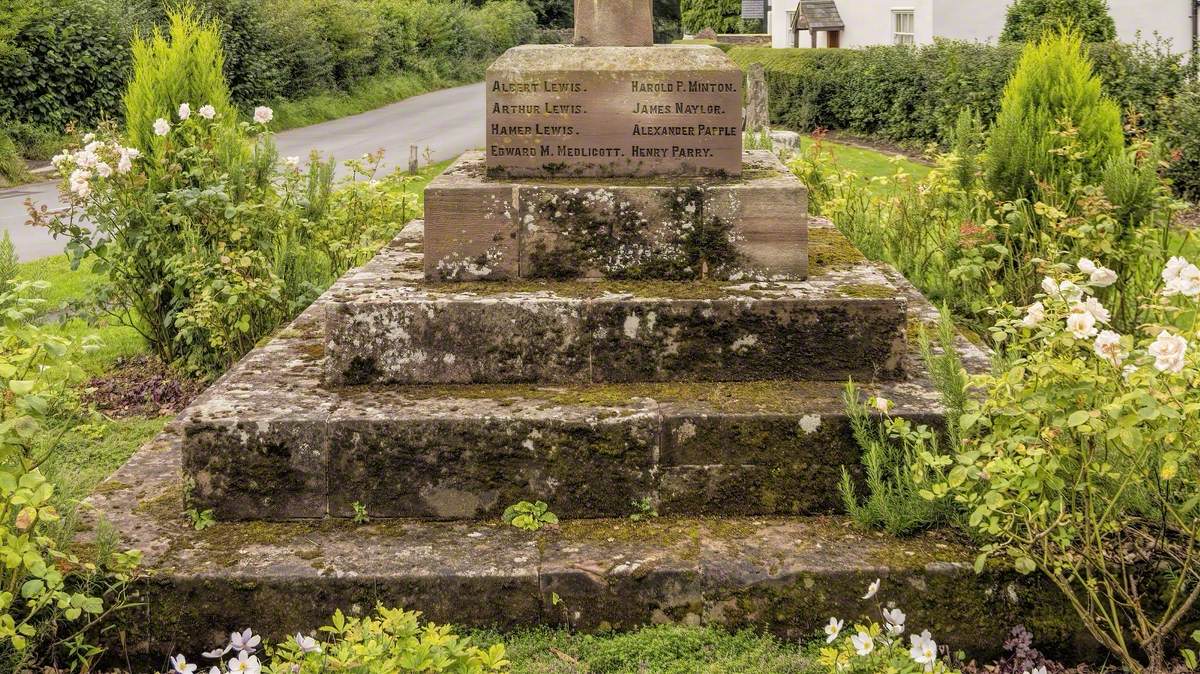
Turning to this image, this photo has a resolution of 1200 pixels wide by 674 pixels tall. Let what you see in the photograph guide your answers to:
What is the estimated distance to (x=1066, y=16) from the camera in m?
20.9

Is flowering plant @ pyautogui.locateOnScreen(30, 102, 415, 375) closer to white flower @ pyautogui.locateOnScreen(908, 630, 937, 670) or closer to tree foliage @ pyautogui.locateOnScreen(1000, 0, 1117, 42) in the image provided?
white flower @ pyautogui.locateOnScreen(908, 630, 937, 670)

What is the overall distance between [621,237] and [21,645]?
2676 millimetres

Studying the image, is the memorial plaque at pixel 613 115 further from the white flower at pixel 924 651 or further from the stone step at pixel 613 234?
the white flower at pixel 924 651

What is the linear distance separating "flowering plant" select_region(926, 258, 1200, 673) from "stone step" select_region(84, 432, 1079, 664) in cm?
21

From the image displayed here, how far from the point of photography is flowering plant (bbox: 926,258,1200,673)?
330 cm

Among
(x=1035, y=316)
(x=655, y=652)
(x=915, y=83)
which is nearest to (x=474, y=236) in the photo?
(x=655, y=652)

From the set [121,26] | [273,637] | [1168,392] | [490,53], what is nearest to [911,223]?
[1168,392]

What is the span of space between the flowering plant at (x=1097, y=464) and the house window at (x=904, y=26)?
25175mm

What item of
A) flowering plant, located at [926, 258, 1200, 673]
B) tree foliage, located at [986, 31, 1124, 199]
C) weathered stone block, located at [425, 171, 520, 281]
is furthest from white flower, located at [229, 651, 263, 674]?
tree foliage, located at [986, 31, 1124, 199]

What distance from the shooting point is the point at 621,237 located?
16.2ft

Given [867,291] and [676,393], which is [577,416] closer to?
[676,393]

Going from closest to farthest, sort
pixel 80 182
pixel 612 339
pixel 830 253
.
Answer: pixel 612 339
pixel 830 253
pixel 80 182

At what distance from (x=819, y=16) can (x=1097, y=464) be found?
31.6m

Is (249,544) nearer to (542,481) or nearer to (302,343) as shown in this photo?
(542,481)
